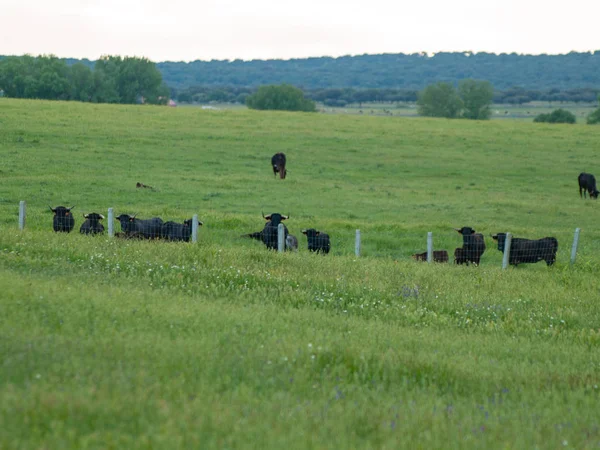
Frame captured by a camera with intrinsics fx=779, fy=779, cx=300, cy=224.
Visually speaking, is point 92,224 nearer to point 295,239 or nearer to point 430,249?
point 295,239

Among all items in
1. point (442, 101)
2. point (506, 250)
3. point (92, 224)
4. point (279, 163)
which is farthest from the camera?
point (442, 101)

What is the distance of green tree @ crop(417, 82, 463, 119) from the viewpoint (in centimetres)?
9681

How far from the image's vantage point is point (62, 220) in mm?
21000

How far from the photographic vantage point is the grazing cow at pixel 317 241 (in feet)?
67.8

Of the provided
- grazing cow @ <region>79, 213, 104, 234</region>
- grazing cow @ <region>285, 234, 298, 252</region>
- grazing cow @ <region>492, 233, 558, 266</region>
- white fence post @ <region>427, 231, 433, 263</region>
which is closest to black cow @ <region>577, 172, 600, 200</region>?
grazing cow @ <region>492, 233, 558, 266</region>

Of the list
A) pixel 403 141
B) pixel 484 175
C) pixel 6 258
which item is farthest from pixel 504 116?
pixel 6 258

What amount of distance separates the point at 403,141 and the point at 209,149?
14.0 metres

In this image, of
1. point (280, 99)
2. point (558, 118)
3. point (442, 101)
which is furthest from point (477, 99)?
point (280, 99)

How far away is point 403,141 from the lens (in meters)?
49.8

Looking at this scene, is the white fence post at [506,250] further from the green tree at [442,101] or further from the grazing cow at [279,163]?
the green tree at [442,101]

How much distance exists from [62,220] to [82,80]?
63.5 metres

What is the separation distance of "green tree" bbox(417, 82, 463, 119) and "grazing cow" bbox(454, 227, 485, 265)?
77.6 m

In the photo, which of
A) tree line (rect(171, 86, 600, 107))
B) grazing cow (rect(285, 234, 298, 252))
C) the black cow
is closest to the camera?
grazing cow (rect(285, 234, 298, 252))

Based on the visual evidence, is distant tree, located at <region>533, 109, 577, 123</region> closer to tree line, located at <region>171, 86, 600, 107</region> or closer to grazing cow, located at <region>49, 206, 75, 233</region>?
tree line, located at <region>171, 86, 600, 107</region>
